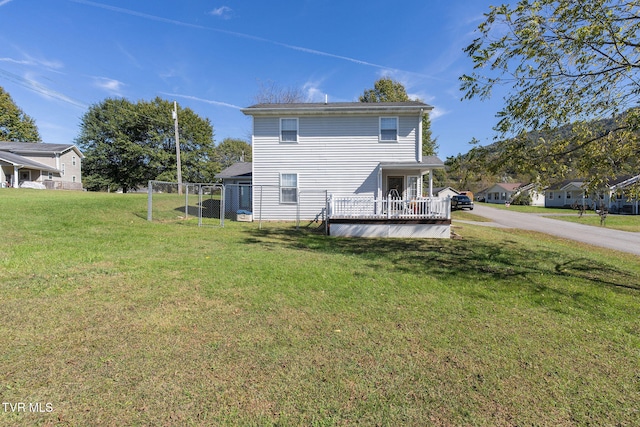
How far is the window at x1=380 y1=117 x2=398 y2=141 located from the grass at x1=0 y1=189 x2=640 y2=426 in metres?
8.90

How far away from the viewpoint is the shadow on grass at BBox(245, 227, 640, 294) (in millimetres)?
5590

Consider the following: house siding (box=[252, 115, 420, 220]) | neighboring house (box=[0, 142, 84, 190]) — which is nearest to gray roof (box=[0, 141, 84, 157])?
neighboring house (box=[0, 142, 84, 190])

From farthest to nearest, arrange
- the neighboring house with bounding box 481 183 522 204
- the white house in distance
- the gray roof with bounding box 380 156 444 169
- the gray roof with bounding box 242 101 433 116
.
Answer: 1. the neighboring house with bounding box 481 183 522 204
2. the white house in distance
3. the gray roof with bounding box 242 101 433 116
4. the gray roof with bounding box 380 156 444 169

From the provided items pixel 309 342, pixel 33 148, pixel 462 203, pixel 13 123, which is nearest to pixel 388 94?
pixel 462 203

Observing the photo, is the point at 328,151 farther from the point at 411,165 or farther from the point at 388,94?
the point at 388,94

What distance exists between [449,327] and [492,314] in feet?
2.73

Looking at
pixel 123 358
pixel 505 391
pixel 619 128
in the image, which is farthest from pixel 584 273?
pixel 123 358

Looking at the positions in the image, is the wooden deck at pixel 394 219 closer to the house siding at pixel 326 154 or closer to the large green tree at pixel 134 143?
the house siding at pixel 326 154

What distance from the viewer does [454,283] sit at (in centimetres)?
506

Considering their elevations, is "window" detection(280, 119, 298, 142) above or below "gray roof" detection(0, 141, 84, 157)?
below

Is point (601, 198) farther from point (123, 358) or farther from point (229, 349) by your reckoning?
point (123, 358)

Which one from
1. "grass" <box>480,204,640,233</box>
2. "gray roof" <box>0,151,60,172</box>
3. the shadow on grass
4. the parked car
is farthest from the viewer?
the parked car

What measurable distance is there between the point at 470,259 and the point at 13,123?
58.0 metres

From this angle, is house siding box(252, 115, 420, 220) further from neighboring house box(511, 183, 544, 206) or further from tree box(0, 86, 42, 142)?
tree box(0, 86, 42, 142)
